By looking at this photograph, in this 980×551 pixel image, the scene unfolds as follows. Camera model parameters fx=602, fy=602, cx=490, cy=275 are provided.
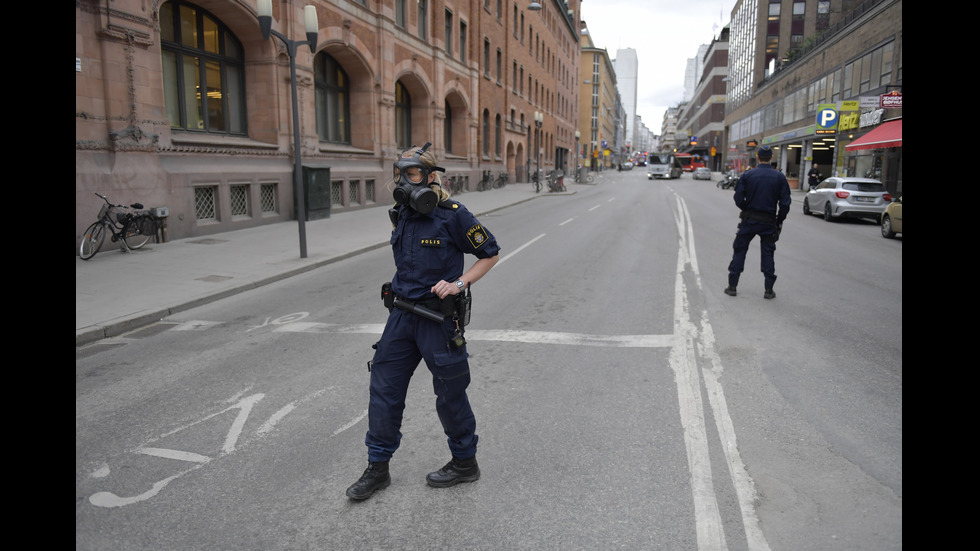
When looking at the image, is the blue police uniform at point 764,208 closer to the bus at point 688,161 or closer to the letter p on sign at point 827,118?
the letter p on sign at point 827,118

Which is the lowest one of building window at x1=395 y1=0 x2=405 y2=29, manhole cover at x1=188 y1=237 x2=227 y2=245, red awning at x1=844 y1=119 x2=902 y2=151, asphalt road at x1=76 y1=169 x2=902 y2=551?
asphalt road at x1=76 y1=169 x2=902 y2=551

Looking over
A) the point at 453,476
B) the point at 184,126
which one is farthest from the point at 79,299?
the point at 184,126

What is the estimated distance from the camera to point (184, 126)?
1517 cm

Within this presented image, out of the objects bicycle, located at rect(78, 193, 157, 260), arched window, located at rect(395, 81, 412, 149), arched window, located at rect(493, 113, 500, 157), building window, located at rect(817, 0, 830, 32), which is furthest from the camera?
building window, located at rect(817, 0, 830, 32)

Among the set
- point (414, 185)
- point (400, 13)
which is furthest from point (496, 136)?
point (414, 185)

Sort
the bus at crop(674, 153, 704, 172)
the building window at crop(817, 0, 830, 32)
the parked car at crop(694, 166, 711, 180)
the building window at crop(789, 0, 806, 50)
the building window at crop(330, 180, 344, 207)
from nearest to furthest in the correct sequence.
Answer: the building window at crop(330, 180, 344, 207) → the building window at crop(817, 0, 830, 32) → the building window at crop(789, 0, 806, 50) → the parked car at crop(694, 166, 711, 180) → the bus at crop(674, 153, 704, 172)

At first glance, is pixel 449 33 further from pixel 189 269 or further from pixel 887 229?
pixel 189 269

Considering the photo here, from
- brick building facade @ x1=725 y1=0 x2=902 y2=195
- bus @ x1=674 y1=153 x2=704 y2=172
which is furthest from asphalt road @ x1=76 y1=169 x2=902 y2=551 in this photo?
bus @ x1=674 y1=153 x2=704 y2=172

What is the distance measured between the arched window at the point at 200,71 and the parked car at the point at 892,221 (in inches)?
712

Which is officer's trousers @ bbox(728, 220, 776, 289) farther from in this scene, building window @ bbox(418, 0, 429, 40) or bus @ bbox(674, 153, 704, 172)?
bus @ bbox(674, 153, 704, 172)

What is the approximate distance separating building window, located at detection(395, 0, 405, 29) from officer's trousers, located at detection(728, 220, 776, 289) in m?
20.7

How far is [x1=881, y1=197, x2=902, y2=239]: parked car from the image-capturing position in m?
15.7

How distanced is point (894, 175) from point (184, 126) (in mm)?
28443

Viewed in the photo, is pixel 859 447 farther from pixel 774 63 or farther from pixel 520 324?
pixel 774 63
